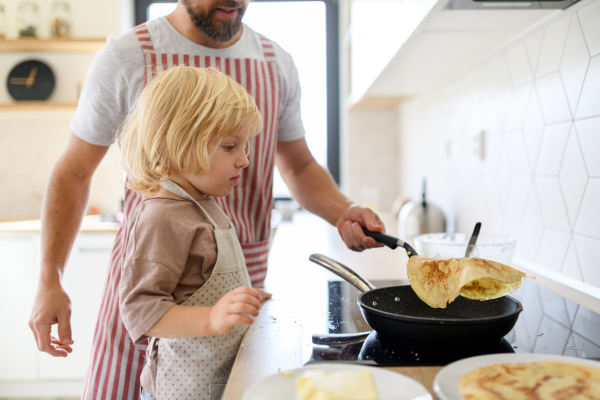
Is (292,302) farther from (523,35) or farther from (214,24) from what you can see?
(523,35)

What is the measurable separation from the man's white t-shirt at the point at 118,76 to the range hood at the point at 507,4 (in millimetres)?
461

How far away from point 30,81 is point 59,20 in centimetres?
42

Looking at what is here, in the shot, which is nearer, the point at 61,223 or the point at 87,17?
the point at 61,223

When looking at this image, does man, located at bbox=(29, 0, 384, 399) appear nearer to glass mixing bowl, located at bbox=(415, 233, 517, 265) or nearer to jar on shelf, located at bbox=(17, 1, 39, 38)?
glass mixing bowl, located at bbox=(415, 233, 517, 265)

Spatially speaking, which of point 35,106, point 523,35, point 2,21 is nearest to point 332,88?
point 35,106

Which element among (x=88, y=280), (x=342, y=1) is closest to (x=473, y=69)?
(x=342, y=1)

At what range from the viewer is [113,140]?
1.08 meters

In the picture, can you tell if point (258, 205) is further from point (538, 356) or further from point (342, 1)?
point (342, 1)

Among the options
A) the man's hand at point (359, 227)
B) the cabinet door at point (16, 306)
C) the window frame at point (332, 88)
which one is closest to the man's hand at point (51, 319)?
the man's hand at point (359, 227)

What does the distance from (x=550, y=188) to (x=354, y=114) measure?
71.4 inches

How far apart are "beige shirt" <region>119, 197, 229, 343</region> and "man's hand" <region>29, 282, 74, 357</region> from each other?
30 centimetres

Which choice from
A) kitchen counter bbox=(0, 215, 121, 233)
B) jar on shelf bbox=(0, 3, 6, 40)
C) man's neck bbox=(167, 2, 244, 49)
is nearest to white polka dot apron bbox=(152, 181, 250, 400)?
man's neck bbox=(167, 2, 244, 49)

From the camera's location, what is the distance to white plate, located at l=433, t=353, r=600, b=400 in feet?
1.53

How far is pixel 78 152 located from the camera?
1.06m
